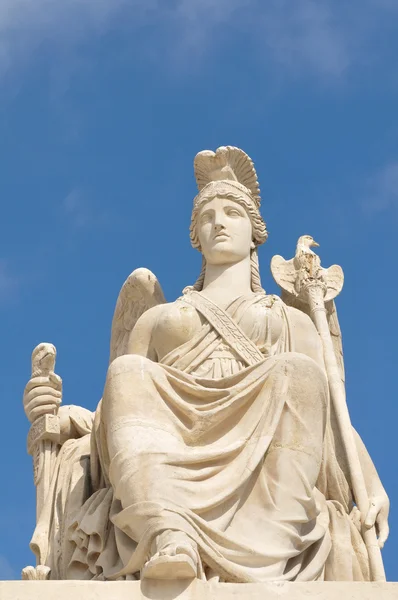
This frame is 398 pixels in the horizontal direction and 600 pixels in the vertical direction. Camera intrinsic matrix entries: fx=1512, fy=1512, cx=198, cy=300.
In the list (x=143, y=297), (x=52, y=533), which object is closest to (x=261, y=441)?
(x=52, y=533)

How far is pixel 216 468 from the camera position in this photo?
10680mm

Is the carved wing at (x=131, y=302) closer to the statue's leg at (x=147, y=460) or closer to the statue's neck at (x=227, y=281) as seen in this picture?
the statue's neck at (x=227, y=281)

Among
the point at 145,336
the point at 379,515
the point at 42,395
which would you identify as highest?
the point at 145,336

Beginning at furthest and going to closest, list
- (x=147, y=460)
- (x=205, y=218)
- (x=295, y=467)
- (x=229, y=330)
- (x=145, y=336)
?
(x=205, y=218) < (x=145, y=336) < (x=229, y=330) < (x=295, y=467) < (x=147, y=460)

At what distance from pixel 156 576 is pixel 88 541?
4.85ft

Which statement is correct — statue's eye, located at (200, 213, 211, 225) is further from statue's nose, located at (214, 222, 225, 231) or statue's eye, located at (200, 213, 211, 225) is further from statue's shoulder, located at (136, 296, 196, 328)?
statue's shoulder, located at (136, 296, 196, 328)

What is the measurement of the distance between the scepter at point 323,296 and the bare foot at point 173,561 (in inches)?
88.2

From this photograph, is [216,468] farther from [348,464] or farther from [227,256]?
[227,256]

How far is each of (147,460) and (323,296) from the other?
328cm

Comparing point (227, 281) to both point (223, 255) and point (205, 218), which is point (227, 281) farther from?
point (205, 218)

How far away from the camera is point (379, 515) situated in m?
11.7

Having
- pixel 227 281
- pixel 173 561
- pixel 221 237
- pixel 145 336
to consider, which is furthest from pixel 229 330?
pixel 173 561

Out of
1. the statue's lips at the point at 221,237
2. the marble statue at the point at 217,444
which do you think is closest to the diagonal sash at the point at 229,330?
the marble statue at the point at 217,444

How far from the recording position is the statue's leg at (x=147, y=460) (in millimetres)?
9797
